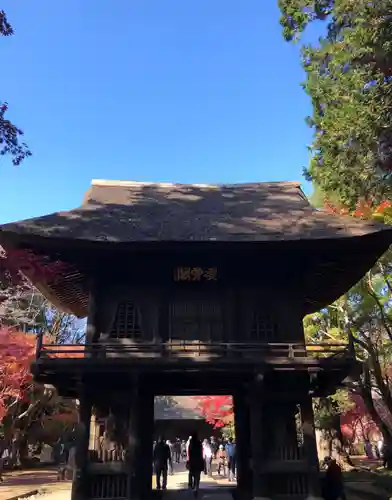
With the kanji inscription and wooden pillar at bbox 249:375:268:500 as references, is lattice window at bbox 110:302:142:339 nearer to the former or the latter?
the kanji inscription

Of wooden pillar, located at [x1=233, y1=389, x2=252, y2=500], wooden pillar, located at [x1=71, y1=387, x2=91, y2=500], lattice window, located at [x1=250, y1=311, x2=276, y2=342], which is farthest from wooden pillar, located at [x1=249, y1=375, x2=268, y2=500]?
wooden pillar, located at [x1=71, y1=387, x2=91, y2=500]

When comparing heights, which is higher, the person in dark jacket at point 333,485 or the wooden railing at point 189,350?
the wooden railing at point 189,350

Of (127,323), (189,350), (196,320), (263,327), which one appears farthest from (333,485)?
(127,323)

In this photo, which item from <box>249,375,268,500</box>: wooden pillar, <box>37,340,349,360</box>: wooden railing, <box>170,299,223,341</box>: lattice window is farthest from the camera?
<box>170,299,223,341</box>: lattice window

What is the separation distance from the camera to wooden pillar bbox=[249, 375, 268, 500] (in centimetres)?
1148

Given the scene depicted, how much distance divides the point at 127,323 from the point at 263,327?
3.72 m

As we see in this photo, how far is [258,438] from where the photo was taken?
38.7 ft

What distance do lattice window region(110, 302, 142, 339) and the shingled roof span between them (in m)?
2.14

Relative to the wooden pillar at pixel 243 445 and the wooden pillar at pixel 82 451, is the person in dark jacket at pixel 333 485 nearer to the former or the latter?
the wooden pillar at pixel 243 445

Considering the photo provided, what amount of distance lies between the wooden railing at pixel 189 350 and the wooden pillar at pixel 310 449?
139cm

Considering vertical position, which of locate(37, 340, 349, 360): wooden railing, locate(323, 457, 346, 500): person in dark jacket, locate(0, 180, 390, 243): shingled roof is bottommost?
locate(323, 457, 346, 500): person in dark jacket

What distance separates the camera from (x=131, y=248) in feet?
40.0

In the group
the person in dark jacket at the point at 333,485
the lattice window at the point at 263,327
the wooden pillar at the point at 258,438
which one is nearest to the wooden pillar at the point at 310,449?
the person in dark jacket at the point at 333,485

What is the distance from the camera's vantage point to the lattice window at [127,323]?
510 inches
